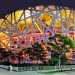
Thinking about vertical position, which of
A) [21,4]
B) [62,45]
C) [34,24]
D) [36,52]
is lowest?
[36,52]

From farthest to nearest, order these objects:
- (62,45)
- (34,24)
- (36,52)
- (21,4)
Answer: (34,24) < (21,4) < (36,52) < (62,45)

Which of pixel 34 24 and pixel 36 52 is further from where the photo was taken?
pixel 34 24

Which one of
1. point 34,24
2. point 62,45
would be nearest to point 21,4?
point 34,24

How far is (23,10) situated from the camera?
73125 mm

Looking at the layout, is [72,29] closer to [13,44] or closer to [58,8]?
[58,8]

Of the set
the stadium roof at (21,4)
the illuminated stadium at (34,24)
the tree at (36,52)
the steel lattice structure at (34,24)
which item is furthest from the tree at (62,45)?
the steel lattice structure at (34,24)

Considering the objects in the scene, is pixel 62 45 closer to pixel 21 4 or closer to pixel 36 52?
pixel 36 52

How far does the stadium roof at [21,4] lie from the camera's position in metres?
66.7

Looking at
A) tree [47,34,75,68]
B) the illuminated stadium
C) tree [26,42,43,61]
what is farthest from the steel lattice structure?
tree [47,34,75,68]

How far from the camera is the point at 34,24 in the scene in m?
72.9

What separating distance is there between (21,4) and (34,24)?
6612 mm

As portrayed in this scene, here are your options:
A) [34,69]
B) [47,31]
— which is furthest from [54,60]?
[47,31]

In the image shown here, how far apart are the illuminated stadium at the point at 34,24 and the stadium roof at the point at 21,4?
2.02 meters

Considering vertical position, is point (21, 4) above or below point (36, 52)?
above
